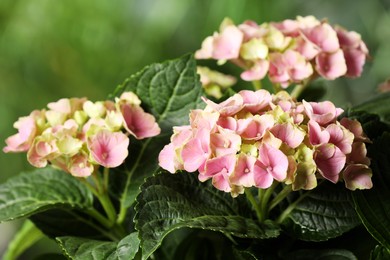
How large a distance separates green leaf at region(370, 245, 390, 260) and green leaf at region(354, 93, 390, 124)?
147mm

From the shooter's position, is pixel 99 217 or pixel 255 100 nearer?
pixel 255 100

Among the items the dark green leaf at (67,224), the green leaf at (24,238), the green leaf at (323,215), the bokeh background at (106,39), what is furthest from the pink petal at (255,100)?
the bokeh background at (106,39)

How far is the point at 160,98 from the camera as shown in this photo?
0.62m

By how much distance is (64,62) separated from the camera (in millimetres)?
1595

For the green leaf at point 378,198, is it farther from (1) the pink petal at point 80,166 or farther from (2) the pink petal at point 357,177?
(1) the pink petal at point 80,166

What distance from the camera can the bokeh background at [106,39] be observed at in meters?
1.59

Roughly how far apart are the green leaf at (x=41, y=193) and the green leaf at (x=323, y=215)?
20 centimetres

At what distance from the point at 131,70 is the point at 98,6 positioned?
0.60 feet

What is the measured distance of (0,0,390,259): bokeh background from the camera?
1.59 m

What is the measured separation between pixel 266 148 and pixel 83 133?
18 centimetres

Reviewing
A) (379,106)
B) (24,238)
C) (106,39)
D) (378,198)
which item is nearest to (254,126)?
(378,198)

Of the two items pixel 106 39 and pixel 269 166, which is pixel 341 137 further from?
pixel 106 39

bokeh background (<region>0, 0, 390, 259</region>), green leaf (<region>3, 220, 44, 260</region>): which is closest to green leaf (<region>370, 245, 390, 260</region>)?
green leaf (<region>3, 220, 44, 260</region>)

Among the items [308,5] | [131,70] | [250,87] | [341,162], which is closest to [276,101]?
[341,162]
